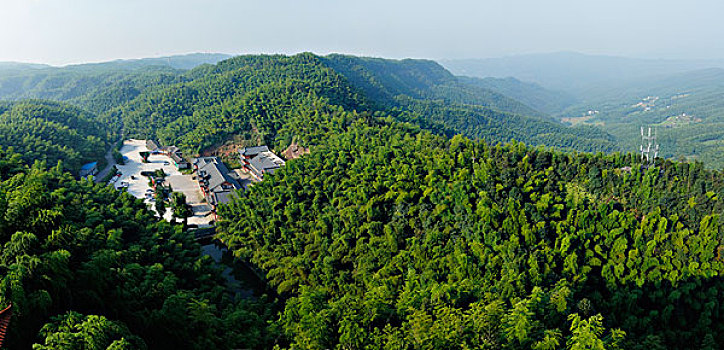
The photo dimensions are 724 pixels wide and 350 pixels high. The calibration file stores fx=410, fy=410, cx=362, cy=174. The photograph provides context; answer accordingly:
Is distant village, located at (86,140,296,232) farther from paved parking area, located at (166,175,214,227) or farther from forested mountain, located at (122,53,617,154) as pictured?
forested mountain, located at (122,53,617,154)

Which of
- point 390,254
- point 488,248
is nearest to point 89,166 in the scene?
point 390,254

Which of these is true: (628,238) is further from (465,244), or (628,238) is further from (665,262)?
(465,244)

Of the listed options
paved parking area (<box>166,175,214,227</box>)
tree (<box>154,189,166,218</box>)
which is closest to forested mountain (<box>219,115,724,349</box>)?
paved parking area (<box>166,175,214,227</box>)

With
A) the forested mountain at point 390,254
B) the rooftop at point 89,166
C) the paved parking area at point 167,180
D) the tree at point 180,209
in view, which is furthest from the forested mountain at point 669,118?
the rooftop at point 89,166

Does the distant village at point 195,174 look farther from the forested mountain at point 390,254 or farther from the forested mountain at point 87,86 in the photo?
the forested mountain at point 87,86

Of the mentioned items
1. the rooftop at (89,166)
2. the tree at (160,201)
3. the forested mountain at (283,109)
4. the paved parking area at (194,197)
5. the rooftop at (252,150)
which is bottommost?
the paved parking area at (194,197)

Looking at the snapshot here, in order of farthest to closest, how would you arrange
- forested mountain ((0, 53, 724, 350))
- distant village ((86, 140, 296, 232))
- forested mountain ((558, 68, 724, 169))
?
forested mountain ((558, 68, 724, 169)) < distant village ((86, 140, 296, 232)) < forested mountain ((0, 53, 724, 350))

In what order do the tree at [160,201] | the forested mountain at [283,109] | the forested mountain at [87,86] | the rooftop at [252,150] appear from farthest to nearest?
the forested mountain at [87,86] < the forested mountain at [283,109] < the rooftop at [252,150] < the tree at [160,201]

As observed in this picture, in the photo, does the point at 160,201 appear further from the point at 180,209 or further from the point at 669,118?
the point at 669,118
